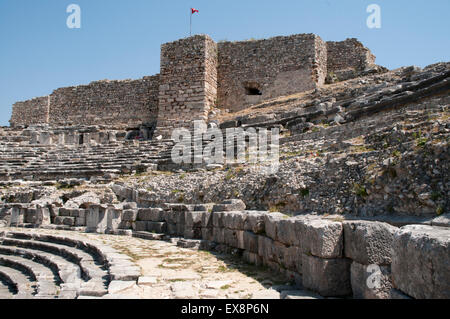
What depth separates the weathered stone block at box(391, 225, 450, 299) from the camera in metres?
2.62

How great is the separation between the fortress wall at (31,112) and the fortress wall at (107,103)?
1.59ft

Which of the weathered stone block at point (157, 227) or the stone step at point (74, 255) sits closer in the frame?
the stone step at point (74, 255)

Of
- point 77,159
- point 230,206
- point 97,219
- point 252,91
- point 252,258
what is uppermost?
point 252,91

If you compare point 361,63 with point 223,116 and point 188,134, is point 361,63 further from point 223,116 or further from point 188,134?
point 188,134

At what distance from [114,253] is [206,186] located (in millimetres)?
4938

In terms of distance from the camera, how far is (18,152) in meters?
20.8

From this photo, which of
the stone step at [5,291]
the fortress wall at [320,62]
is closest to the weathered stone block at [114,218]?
the stone step at [5,291]

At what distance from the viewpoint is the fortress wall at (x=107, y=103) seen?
26344mm

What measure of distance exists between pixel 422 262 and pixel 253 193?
7.05 metres

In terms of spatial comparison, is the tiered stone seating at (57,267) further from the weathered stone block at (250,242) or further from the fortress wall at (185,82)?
the fortress wall at (185,82)

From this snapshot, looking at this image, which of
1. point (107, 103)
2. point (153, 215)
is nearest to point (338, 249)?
point (153, 215)

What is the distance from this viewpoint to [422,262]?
2.79 m

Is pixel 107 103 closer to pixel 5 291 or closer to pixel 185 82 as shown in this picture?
pixel 185 82

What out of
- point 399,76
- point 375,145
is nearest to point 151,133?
point 399,76
